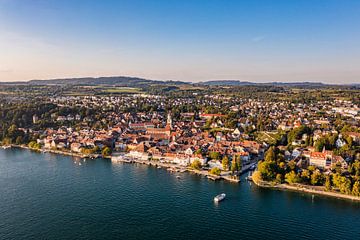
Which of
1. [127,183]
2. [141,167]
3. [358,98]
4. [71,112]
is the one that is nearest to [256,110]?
[358,98]

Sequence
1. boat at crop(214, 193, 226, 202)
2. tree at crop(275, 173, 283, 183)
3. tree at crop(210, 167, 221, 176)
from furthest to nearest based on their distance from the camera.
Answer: tree at crop(210, 167, 221, 176) < tree at crop(275, 173, 283, 183) < boat at crop(214, 193, 226, 202)

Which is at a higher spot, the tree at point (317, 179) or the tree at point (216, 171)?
the tree at point (317, 179)

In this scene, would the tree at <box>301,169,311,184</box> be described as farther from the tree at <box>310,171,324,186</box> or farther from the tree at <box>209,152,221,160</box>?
the tree at <box>209,152,221,160</box>

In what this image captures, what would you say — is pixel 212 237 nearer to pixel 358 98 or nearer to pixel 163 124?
pixel 163 124

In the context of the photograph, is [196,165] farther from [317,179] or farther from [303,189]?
[317,179]

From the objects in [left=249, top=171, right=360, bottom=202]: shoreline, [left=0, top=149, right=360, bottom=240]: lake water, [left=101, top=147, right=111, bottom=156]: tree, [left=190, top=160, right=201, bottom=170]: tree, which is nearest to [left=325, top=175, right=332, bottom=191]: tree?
[left=249, top=171, right=360, bottom=202]: shoreline

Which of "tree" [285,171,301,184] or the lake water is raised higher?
"tree" [285,171,301,184]

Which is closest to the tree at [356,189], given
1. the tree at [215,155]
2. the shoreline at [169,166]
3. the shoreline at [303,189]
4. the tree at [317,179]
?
the shoreline at [303,189]

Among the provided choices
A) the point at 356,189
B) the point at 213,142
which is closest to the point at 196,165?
the point at 213,142

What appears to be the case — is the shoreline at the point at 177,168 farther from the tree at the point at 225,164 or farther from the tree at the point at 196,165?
the tree at the point at 225,164
